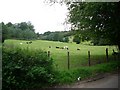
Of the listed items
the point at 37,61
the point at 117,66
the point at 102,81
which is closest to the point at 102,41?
the point at 117,66

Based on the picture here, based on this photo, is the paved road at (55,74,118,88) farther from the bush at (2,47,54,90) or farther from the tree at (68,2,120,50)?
the tree at (68,2,120,50)

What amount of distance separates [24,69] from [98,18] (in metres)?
10.7

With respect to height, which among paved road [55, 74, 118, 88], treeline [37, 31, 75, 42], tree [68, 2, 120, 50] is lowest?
paved road [55, 74, 118, 88]

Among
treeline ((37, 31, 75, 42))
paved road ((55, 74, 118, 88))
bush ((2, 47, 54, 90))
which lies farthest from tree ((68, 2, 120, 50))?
bush ((2, 47, 54, 90))

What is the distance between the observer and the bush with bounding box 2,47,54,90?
9975mm

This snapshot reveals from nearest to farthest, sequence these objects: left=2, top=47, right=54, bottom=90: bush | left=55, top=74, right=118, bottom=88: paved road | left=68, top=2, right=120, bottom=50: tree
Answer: left=2, top=47, right=54, bottom=90: bush → left=55, top=74, right=118, bottom=88: paved road → left=68, top=2, right=120, bottom=50: tree

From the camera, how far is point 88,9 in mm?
17844

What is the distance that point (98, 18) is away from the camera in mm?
19828

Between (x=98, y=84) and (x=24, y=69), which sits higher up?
(x=24, y=69)

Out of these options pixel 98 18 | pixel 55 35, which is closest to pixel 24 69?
pixel 98 18

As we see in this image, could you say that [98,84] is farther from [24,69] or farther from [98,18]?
[98,18]

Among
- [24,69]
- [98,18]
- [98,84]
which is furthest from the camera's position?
[98,18]

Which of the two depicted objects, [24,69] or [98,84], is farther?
[98,84]

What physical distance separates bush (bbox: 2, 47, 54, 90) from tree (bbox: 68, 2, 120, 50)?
22.2 ft
